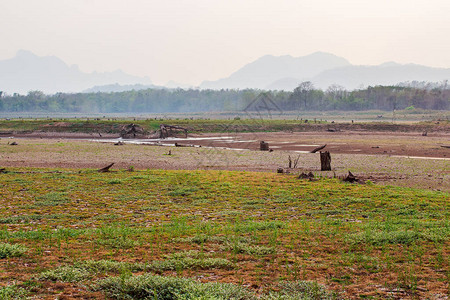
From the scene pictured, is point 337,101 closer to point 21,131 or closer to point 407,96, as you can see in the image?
point 407,96

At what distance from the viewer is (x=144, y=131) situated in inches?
2813

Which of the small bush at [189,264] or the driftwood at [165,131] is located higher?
the driftwood at [165,131]

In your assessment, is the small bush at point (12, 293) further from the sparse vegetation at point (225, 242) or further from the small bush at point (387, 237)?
the small bush at point (387, 237)

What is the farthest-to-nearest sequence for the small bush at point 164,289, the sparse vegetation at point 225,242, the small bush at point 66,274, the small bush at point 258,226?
the small bush at point 258,226 < the small bush at point 66,274 < the sparse vegetation at point 225,242 < the small bush at point 164,289

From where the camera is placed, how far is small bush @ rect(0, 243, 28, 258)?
29.1 ft

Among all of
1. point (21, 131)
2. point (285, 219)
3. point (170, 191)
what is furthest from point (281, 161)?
point (21, 131)

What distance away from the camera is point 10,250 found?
29.5ft

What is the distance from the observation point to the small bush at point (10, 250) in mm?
8875

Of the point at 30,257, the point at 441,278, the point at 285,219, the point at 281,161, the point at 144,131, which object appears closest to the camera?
the point at 441,278

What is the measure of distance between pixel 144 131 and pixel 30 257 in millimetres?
63550

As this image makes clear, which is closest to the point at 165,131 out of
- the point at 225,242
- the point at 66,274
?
the point at 225,242

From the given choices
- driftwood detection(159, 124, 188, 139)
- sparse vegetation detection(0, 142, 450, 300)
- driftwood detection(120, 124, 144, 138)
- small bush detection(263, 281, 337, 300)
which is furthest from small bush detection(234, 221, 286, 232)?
driftwood detection(120, 124, 144, 138)

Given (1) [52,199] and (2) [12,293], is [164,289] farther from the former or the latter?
(1) [52,199]

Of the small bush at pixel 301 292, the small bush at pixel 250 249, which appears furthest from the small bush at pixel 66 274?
the small bush at pixel 301 292
